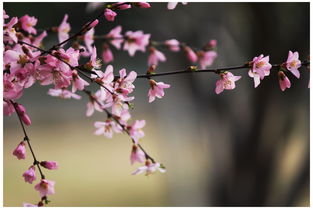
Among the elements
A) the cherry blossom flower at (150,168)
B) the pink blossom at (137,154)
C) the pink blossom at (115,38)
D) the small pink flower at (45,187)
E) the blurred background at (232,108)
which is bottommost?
the small pink flower at (45,187)

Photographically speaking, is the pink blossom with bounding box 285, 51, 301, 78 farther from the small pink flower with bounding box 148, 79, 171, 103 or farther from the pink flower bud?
the pink flower bud

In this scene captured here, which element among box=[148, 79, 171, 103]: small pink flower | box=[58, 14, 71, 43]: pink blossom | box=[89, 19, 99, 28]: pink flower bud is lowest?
box=[148, 79, 171, 103]: small pink flower

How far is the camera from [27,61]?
0.72m

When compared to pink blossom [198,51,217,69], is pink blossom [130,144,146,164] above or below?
below

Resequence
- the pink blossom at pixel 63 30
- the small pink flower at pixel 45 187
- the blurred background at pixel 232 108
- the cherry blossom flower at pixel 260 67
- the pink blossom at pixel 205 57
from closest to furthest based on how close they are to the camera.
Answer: the cherry blossom flower at pixel 260 67
the small pink flower at pixel 45 187
the pink blossom at pixel 63 30
the pink blossom at pixel 205 57
the blurred background at pixel 232 108

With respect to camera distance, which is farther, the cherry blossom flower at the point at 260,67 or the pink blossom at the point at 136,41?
the pink blossom at the point at 136,41

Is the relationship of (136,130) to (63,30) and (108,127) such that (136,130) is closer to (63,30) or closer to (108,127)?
(108,127)

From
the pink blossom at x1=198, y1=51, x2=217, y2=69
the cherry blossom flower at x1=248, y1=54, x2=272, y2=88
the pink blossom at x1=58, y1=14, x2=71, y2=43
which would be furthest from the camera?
the pink blossom at x1=198, y1=51, x2=217, y2=69

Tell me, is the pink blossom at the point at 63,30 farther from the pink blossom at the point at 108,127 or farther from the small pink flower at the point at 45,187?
the small pink flower at the point at 45,187

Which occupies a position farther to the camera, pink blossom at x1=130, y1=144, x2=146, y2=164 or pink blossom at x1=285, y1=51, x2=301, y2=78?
pink blossom at x1=130, y1=144, x2=146, y2=164

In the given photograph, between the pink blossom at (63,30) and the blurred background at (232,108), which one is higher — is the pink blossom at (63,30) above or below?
below

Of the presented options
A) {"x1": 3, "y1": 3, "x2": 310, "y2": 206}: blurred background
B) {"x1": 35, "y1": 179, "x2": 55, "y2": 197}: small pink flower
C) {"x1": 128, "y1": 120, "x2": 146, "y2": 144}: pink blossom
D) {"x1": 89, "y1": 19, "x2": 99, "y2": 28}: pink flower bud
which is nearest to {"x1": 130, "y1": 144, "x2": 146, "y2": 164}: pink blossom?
{"x1": 128, "y1": 120, "x2": 146, "y2": 144}: pink blossom

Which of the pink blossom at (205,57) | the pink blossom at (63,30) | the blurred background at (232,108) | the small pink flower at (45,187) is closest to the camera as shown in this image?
the small pink flower at (45,187)

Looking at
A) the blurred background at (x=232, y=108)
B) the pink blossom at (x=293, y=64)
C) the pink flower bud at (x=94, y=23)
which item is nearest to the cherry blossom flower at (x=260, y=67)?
the pink blossom at (x=293, y=64)
